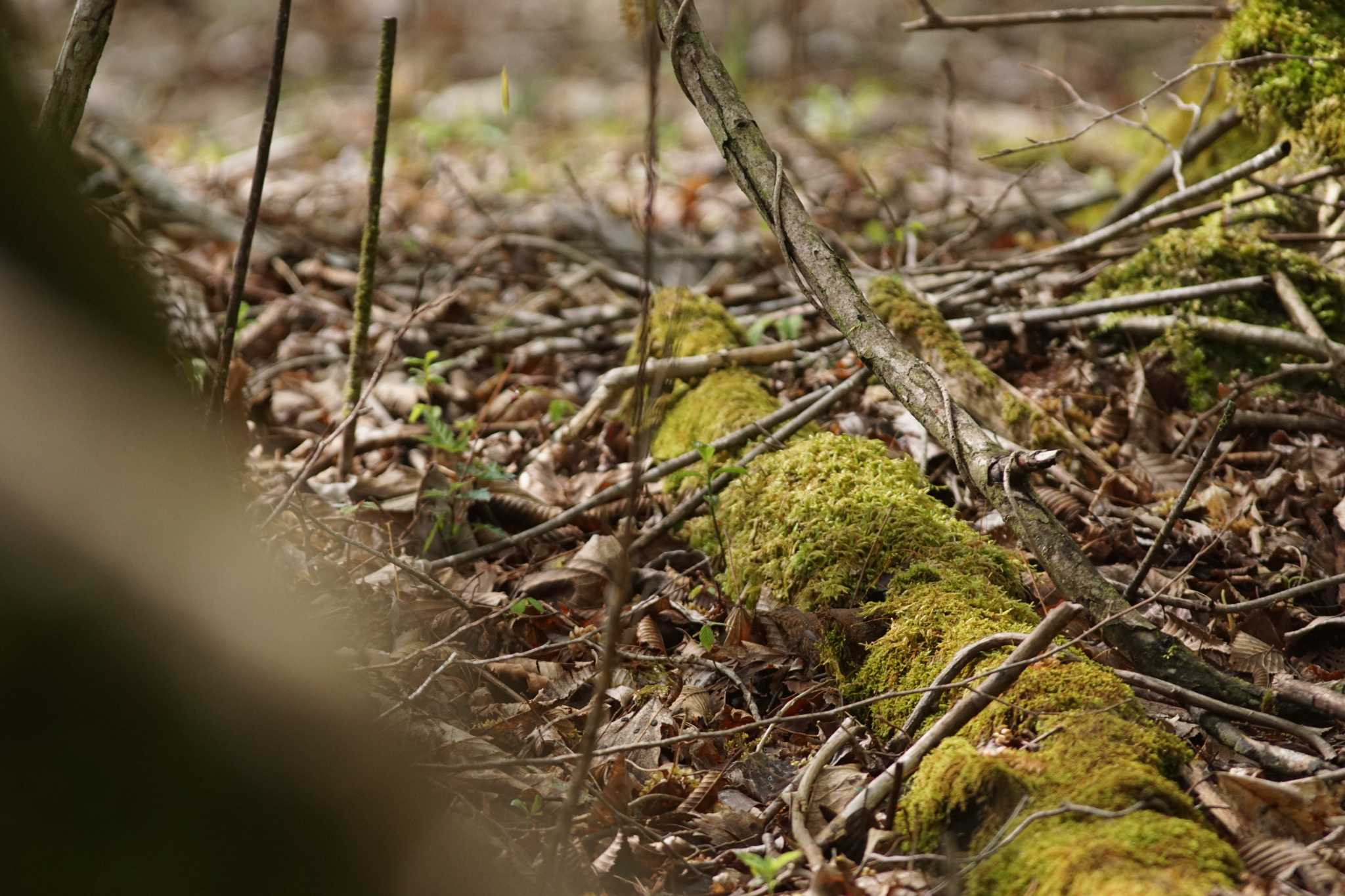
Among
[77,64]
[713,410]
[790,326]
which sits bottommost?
[713,410]

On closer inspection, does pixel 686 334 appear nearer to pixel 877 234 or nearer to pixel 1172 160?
pixel 877 234

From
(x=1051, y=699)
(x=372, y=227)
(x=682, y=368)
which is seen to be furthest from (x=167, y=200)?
(x=1051, y=699)

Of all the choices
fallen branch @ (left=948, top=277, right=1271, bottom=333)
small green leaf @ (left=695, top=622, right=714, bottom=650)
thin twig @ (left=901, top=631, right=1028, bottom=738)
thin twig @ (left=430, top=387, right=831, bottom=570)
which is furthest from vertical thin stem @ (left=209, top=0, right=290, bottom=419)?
fallen branch @ (left=948, top=277, right=1271, bottom=333)

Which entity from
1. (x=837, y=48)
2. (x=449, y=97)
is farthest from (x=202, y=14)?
(x=837, y=48)

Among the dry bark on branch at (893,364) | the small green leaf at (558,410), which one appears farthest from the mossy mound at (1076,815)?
the small green leaf at (558,410)

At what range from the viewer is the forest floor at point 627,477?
2102 mm

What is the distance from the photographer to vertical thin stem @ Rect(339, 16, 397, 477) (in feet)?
10.2

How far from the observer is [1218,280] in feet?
12.3

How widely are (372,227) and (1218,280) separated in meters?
3.05

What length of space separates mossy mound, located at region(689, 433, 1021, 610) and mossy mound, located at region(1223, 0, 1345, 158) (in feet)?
6.87

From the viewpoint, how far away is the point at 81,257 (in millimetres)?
1132

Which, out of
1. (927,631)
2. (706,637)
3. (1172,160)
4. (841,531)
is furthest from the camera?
(1172,160)

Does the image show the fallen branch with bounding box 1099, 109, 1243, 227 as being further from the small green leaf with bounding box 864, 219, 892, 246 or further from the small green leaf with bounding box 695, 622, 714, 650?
the small green leaf with bounding box 695, 622, 714, 650

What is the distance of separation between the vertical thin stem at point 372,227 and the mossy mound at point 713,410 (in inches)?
41.6
